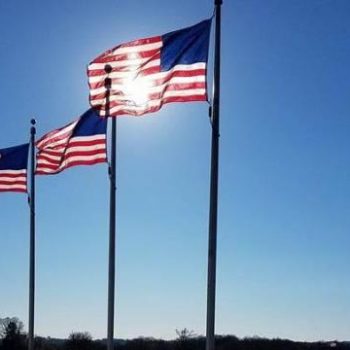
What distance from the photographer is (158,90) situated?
1964 cm

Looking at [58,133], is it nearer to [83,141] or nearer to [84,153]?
[83,141]

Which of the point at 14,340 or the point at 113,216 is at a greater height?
the point at 113,216

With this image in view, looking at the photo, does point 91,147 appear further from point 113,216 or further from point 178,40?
point 178,40

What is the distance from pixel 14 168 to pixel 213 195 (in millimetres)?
14205

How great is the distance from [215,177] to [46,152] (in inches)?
407

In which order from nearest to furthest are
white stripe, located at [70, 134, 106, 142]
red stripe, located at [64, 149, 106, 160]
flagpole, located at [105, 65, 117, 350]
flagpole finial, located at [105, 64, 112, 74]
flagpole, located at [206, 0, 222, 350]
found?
flagpole, located at [206, 0, 222, 350] < flagpole finial, located at [105, 64, 112, 74] < flagpole, located at [105, 65, 117, 350] < red stripe, located at [64, 149, 106, 160] < white stripe, located at [70, 134, 106, 142]

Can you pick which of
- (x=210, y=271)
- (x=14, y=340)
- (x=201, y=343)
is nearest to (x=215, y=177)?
(x=210, y=271)

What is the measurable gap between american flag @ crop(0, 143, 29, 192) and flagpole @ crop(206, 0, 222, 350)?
13.3 m

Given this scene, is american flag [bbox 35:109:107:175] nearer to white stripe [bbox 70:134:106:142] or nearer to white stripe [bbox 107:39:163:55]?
white stripe [bbox 70:134:106:142]

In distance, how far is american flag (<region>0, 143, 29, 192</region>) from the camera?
30.1 metres

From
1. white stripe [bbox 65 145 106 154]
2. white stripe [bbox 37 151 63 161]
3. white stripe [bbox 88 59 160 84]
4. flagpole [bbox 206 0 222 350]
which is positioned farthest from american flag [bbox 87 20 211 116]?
white stripe [bbox 37 151 63 161]

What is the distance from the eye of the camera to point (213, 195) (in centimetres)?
1781

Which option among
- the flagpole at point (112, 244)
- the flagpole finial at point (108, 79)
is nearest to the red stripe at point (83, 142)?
the flagpole at point (112, 244)

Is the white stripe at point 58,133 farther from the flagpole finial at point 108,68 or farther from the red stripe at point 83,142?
the flagpole finial at point 108,68
